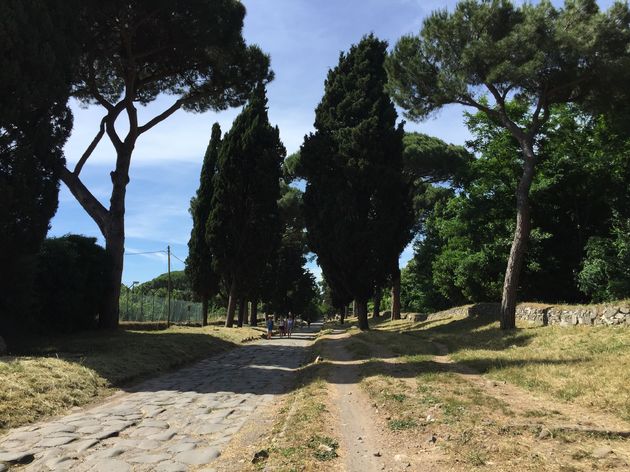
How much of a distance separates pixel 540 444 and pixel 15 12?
12.7 m

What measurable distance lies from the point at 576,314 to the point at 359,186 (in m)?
11.8

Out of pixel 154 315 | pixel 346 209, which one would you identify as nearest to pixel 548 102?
pixel 346 209

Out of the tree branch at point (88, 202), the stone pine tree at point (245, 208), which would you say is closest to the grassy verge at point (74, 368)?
the tree branch at point (88, 202)

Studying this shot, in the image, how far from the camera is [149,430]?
622 cm

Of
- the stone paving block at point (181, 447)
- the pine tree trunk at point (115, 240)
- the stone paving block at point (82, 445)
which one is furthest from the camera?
the pine tree trunk at point (115, 240)

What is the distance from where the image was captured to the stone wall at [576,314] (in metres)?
13.4

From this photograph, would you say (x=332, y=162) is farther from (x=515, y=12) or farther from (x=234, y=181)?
(x=515, y=12)

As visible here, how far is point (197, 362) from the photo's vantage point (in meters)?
14.1

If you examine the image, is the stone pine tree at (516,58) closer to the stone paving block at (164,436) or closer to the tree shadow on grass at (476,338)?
the tree shadow on grass at (476,338)

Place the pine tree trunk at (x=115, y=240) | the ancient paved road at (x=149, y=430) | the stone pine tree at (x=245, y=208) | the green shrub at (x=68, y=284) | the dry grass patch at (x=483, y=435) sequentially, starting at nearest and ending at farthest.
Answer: the dry grass patch at (x=483, y=435), the ancient paved road at (x=149, y=430), the green shrub at (x=68, y=284), the pine tree trunk at (x=115, y=240), the stone pine tree at (x=245, y=208)

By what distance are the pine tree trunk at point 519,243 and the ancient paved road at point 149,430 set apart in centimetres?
1022

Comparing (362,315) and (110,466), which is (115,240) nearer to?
(362,315)

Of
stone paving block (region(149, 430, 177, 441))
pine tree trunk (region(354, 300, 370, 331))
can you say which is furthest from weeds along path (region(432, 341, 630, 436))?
pine tree trunk (region(354, 300, 370, 331))

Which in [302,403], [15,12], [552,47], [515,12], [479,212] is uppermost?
[515,12]
